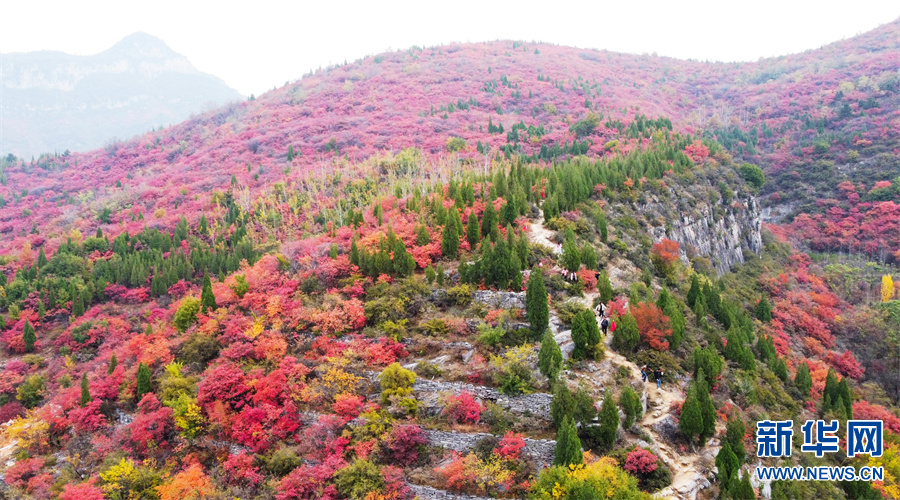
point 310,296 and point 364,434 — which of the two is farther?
point 310,296

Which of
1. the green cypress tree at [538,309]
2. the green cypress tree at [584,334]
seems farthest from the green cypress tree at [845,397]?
the green cypress tree at [538,309]

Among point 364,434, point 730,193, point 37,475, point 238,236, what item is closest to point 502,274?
point 364,434

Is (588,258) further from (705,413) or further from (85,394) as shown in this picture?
(85,394)

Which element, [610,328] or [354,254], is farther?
[354,254]

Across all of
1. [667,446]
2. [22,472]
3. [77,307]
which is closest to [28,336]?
[77,307]

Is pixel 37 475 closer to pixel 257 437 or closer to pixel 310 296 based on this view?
pixel 257 437

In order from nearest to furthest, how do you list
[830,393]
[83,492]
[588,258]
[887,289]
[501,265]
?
1. [83,492]
2. [501,265]
3. [830,393]
4. [588,258]
5. [887,289]
